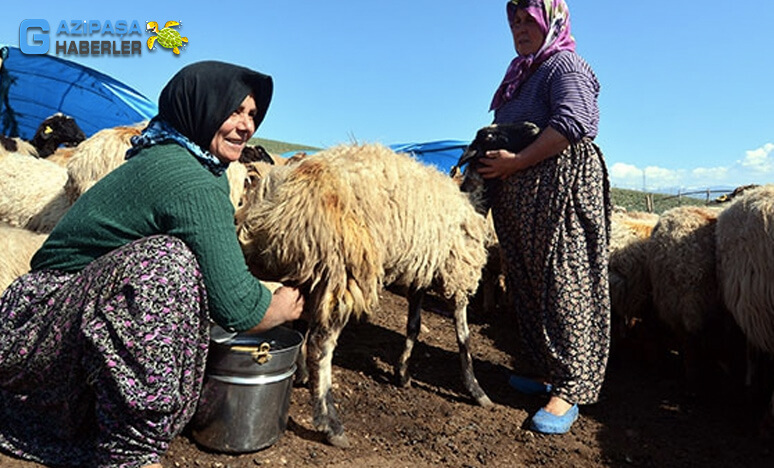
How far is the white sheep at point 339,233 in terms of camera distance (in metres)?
2.76

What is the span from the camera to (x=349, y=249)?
2.76 meters

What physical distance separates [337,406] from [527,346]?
137 centimetres

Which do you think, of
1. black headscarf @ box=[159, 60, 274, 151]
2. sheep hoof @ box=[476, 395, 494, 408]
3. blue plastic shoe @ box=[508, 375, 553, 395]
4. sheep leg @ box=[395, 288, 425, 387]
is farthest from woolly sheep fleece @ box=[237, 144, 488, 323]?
blue plastic shoe @ box=[508, 375, 553, 395]

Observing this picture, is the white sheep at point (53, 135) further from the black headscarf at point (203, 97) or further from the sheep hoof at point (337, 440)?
the sheep hoof at point (337, 440)

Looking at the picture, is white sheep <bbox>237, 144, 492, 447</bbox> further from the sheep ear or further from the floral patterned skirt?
the floral patterned skirt

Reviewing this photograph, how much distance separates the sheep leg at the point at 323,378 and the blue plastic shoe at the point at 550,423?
1205 mm

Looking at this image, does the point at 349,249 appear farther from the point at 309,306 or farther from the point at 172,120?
the point at 172,120

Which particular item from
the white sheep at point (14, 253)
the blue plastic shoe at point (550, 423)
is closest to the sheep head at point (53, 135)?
the white sheep at point (14, 253)

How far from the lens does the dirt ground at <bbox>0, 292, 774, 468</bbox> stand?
290cm

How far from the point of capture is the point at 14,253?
3.40 m

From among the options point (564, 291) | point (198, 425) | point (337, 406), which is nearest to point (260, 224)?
point (198, 425)

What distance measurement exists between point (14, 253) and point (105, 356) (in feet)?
6.04

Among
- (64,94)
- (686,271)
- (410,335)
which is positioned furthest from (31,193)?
(64,94)

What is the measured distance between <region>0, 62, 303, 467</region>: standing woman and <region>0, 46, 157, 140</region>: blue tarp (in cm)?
1072
